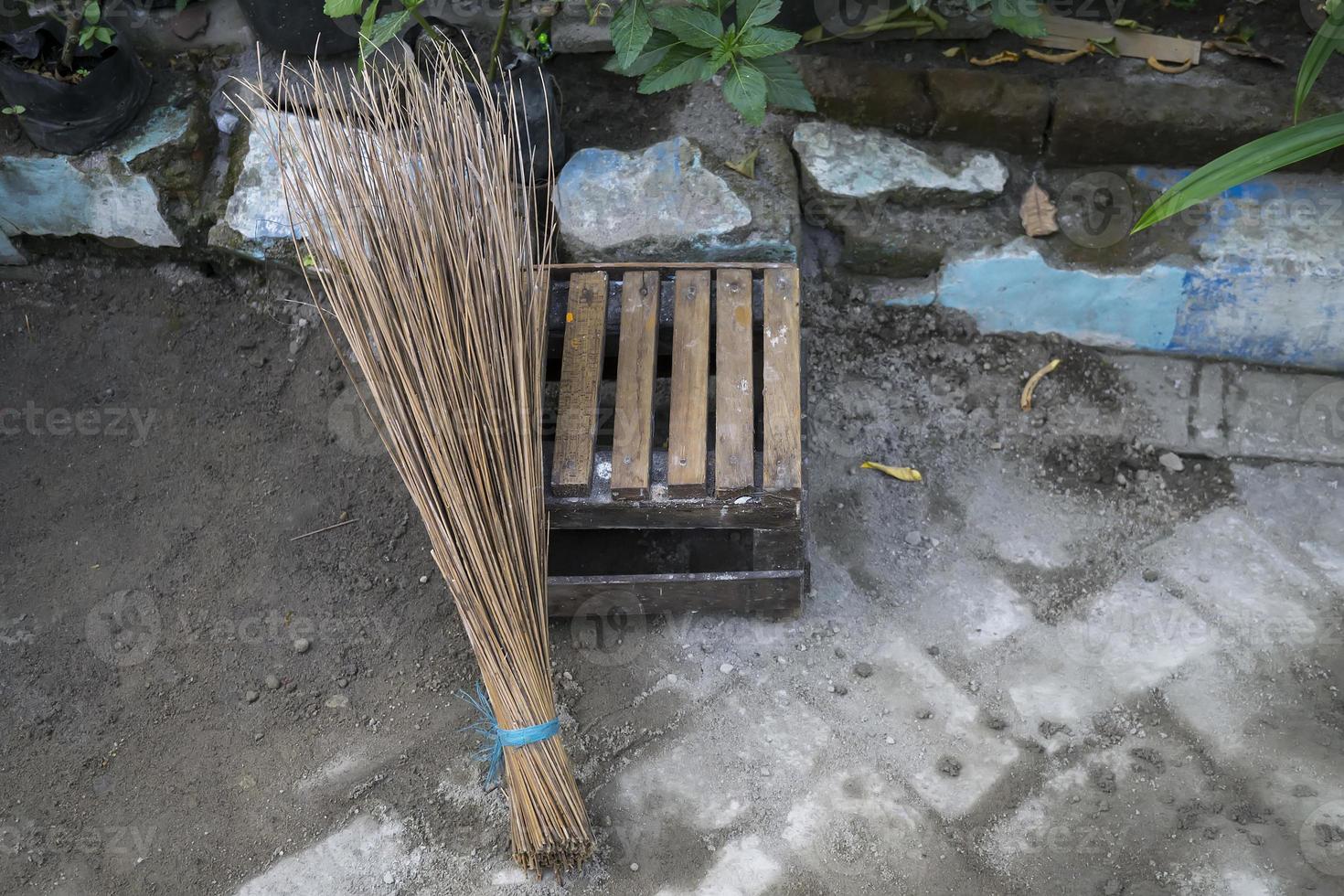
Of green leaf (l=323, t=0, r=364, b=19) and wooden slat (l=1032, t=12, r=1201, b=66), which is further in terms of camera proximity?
wooden slat (l=1032, t=12, r=1201, b=66)

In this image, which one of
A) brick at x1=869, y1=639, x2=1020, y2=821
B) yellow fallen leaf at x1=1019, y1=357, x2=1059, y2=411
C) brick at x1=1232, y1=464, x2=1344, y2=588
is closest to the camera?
brick at x1=869, y1=639, x2=1020, y2=821

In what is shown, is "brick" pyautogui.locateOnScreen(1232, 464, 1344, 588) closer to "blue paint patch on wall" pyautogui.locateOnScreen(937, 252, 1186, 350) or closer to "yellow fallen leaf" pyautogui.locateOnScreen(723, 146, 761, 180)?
"blue paint patch on wall" pyautogui.locateOnScreen(937, 252, 1186, 350)

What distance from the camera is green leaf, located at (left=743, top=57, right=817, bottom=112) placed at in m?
2.46

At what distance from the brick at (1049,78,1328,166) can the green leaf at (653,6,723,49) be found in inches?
43.3

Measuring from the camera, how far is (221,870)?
7.04 feet

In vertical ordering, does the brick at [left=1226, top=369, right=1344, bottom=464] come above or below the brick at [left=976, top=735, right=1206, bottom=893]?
above

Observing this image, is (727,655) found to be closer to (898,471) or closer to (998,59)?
(898,471)

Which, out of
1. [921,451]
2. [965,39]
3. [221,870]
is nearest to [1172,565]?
[921,451]

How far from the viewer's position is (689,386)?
243 centimetres

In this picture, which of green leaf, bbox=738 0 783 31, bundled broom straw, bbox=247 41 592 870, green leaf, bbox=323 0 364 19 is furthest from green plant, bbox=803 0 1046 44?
green leaf, bbox=323 0 364 19

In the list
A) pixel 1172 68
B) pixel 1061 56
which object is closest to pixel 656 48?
pixel 1061 56

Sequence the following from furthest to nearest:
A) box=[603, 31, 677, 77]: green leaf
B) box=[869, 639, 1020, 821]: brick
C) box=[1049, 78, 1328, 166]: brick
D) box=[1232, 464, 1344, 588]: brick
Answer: box=[1049, 78, 1328, 166]: brick
box=[1232, 464, 1344, 588]: brick
box=[603, 31, 677, 77]: green leaf
box=[869, 639, 1020, 821]: brick

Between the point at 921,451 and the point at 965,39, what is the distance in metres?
1.26

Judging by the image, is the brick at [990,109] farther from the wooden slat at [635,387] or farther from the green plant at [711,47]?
the wooden slat at [635,387]
